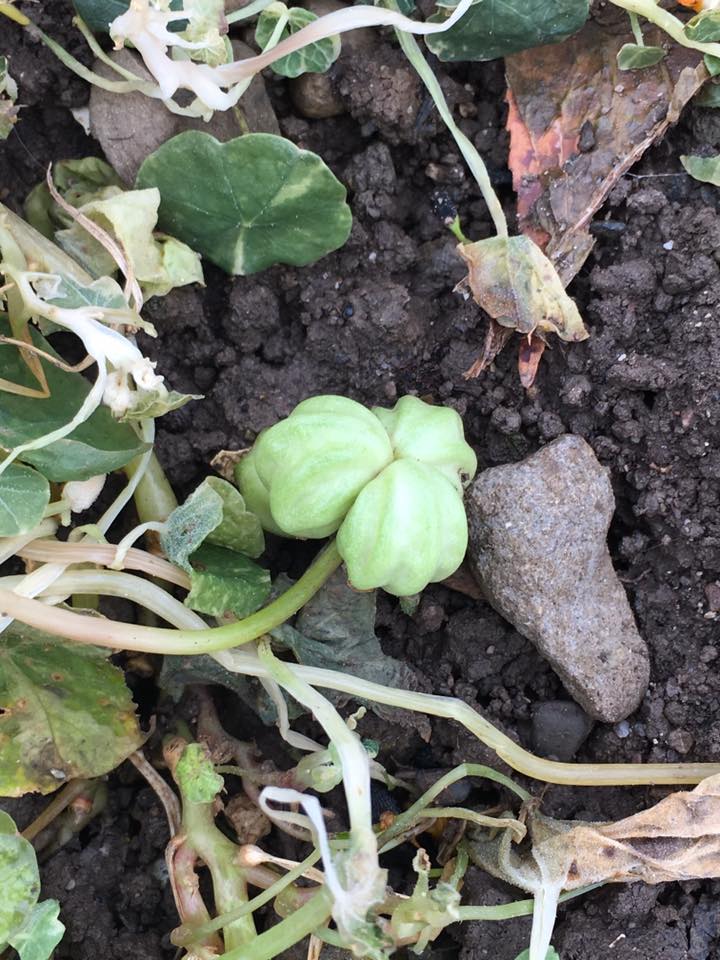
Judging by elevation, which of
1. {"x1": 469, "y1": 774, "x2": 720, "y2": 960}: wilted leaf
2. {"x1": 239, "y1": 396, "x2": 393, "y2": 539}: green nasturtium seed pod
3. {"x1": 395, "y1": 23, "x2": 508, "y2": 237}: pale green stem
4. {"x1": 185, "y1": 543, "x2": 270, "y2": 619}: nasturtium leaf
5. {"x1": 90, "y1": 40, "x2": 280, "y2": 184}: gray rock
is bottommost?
{"x1": 469, "y1": 774, "x2": 720, "y2": 960}: wilted leaf

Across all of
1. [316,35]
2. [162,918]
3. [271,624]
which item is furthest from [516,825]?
[316,35]

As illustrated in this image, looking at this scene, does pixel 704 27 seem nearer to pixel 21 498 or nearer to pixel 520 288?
pixel 520 288

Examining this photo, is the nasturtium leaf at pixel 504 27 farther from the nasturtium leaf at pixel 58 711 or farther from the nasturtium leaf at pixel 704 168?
the nasturtium leaf at pixel 58 711

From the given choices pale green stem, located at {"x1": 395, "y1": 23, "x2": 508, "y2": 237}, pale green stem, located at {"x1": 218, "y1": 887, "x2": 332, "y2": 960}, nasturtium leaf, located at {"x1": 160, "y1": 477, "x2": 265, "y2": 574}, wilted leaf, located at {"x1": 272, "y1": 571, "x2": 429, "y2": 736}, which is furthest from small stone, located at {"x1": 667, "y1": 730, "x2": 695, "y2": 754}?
pale green stem, located at {"x1": 395, "y1": 23, "x2": 508, "y2": 237}

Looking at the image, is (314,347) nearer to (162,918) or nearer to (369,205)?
(369,205)

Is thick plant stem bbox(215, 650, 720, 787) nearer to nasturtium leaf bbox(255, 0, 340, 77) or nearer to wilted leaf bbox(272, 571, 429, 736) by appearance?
wilted leaf bbox(272, 571, 429, 736)

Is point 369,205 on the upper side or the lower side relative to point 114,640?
upper

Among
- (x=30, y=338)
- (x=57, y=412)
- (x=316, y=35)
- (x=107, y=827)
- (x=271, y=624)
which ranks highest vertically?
(x=316, y=35)
